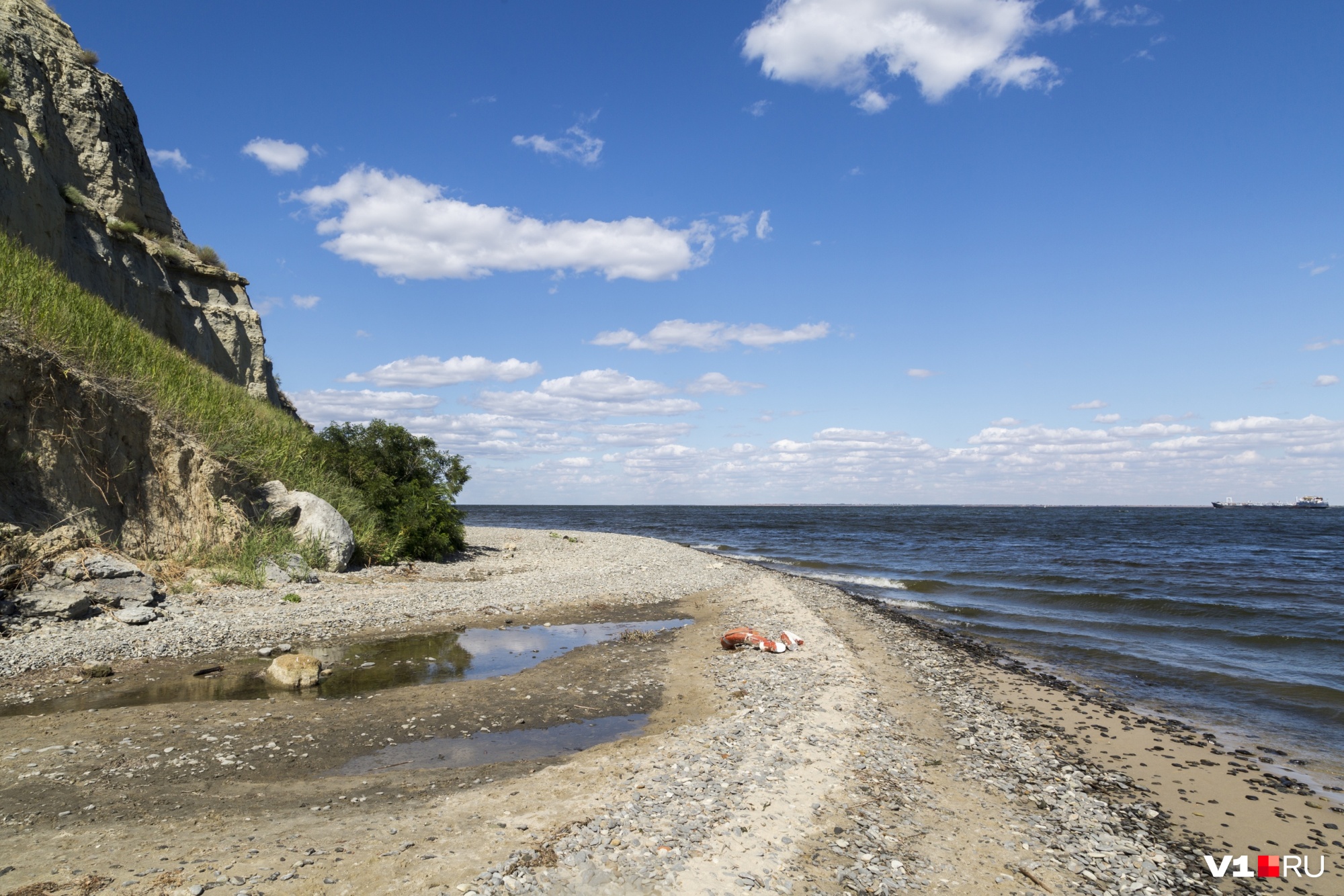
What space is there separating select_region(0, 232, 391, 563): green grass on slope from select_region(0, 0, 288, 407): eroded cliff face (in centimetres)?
434

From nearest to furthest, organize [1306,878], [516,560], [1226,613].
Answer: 1. [1306,878]
2. [1226,613]
3. [516,560]

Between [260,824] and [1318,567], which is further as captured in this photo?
[1318,567]

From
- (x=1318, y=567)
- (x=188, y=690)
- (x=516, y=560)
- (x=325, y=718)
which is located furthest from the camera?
(x=1318, y=567)

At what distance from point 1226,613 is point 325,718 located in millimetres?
23764

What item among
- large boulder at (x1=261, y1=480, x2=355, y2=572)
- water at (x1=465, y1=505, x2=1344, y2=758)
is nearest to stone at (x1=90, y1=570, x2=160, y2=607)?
large boulder at (x1=261, y1=480, x2=355, y2=572)

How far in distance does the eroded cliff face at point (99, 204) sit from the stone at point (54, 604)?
12.3m

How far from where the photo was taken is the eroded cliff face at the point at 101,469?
12602mm

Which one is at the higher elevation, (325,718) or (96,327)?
(96,327)

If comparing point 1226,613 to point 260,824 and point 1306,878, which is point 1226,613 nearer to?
point 1306,878

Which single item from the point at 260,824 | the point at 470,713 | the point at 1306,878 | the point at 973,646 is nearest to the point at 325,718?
the point at 470,713

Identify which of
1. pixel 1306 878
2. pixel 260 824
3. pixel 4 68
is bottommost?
pixel 1306 878

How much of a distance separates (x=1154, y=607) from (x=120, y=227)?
3835cm

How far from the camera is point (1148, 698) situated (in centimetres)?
1180

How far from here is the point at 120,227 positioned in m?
24.3
